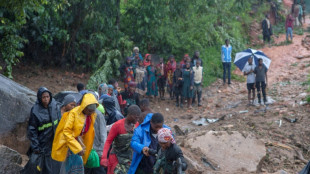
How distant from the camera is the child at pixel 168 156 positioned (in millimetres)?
4980

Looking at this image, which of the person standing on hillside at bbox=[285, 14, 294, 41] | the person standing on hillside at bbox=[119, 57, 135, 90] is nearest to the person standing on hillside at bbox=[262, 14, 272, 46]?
the person standing on hillside at bbox=[285, 14, 294, 41]

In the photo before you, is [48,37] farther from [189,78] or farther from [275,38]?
[275,38]

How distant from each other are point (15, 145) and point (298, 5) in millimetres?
20749

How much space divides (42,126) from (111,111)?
1.53 metres

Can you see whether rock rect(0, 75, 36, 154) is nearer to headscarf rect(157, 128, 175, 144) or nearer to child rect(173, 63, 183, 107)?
headscarf rect(157, 128, 175, 144)

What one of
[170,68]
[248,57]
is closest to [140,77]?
[170,68]

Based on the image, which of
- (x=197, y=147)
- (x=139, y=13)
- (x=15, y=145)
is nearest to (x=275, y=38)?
(x=139, y=13)

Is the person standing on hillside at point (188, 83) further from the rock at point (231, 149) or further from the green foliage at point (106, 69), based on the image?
the rock at point (231, 149)

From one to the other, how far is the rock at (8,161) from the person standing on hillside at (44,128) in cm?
72

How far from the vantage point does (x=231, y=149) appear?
956cm

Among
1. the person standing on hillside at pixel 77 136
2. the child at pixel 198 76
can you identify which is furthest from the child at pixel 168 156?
the child at pixel 198 76

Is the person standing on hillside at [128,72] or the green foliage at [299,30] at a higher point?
the green foliage at [299,30]

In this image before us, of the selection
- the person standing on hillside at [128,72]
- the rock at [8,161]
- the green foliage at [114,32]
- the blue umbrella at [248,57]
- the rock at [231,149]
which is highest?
the green foliage at [114,32]

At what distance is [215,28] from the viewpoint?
20.1 meters
